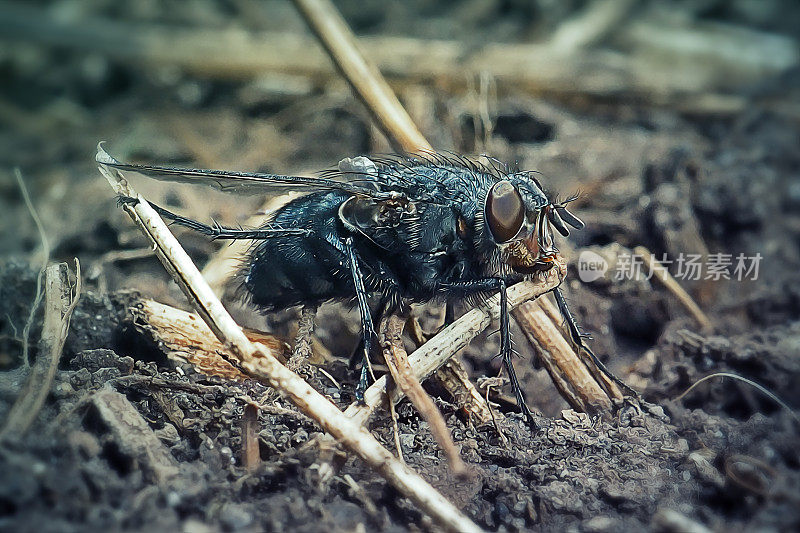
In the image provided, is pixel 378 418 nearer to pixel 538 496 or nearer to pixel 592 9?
pixel 538 496

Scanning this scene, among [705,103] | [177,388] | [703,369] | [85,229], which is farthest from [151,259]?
[705,103]

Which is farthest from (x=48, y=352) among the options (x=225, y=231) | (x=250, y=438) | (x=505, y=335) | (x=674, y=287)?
(x=674, y=287)

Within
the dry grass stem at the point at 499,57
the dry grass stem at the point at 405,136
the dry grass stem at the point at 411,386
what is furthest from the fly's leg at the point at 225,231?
the dry grass stem at the point at 499,57

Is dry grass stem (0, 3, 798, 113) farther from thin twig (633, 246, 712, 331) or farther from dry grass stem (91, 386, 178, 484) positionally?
dry grass stem (91, 386, 178, 484)

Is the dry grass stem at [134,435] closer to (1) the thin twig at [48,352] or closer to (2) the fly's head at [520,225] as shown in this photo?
(1) the thin twig at [48,352]

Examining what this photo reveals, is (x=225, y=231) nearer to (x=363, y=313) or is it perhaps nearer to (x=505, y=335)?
(x=363, y=313)

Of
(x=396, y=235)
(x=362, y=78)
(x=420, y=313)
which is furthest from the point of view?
(x=362, y=78)

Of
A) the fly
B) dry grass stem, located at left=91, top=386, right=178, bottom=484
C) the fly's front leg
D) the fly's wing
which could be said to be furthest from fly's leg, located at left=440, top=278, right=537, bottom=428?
dry grass stem, located at left=91, top=386, right=178, bottom=484
